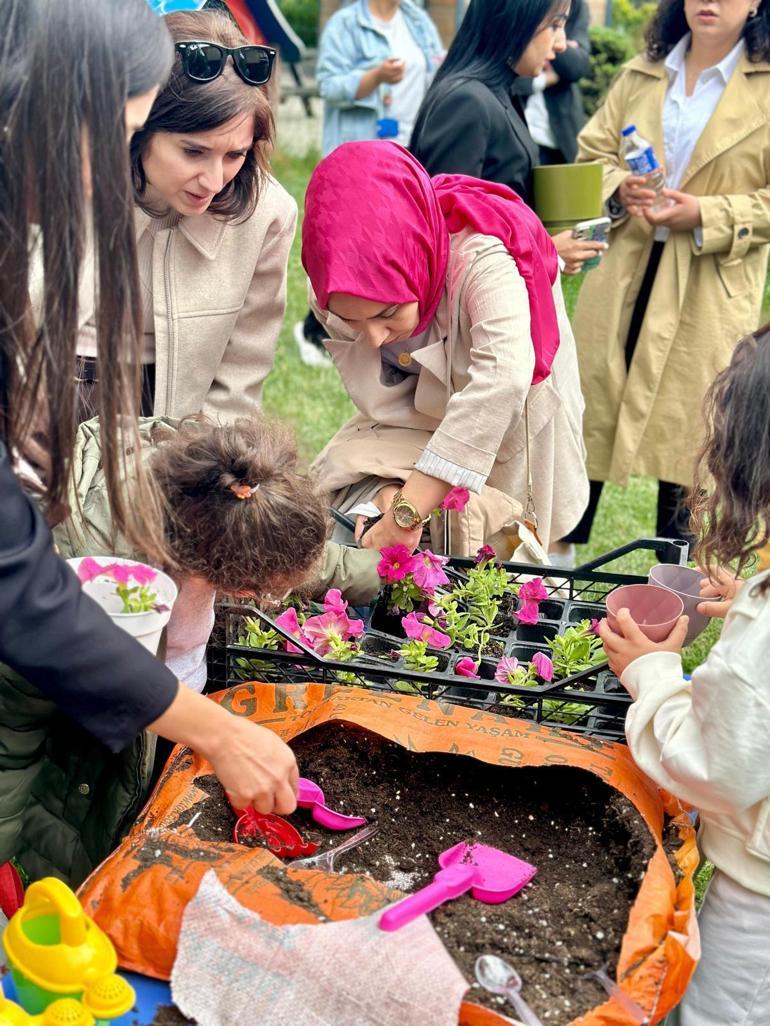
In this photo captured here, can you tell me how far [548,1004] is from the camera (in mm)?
1437

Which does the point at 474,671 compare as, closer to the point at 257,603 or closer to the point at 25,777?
the point at 257,603

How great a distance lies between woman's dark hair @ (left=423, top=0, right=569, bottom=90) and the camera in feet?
9.56

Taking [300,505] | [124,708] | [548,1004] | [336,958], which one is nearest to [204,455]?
[300,505]

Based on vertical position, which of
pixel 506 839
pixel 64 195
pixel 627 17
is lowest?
pixel 506 839

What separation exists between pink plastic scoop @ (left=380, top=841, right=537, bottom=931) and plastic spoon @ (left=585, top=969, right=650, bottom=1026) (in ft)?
0.71

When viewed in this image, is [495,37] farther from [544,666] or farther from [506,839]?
[506,839]

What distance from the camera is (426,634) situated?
2100 mm

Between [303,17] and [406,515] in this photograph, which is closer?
[406,515]

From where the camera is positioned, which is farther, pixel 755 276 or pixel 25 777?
pixel 755 276

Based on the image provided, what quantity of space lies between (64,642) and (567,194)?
2.22 metres

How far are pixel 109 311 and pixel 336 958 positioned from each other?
86 cm

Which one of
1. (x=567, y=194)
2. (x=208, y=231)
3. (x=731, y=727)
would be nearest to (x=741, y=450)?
(x=731, y=727)

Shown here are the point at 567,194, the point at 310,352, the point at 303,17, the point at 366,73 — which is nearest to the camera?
the point at 567,194

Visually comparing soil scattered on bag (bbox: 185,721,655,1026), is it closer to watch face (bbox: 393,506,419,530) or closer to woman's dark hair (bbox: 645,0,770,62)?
watch face (bbox: 393,506,419,530)
